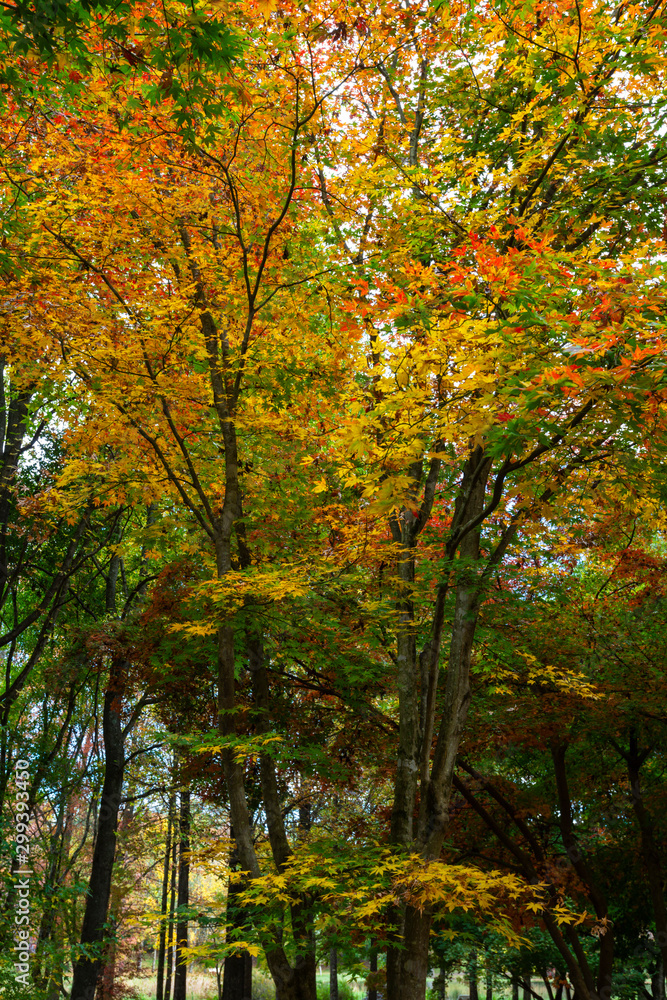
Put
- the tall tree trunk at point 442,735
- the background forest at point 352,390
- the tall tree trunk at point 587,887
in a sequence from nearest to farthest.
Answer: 1. the background forest at point 352,390
2. the tall tree trunk at point 442,735
3. the tall tree trunk at point 587,887

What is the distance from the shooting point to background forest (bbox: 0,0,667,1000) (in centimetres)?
525

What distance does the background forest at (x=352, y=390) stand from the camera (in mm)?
5250

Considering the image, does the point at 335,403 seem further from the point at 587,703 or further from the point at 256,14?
the point at 587,703

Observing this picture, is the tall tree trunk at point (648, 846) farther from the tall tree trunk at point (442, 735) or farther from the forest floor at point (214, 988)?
the forest floor at point (214, 988)

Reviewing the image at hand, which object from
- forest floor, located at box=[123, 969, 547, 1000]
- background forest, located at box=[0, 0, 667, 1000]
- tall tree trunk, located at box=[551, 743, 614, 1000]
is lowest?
forest floor, located at box=[123, 969, 547, 1000]

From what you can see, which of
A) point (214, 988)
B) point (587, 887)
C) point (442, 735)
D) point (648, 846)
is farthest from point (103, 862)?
point (214, 988)

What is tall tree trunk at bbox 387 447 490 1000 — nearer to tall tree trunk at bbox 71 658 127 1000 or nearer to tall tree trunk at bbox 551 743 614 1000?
tall tree trunk at bbox 551 743 614 1000

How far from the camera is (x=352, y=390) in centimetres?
781

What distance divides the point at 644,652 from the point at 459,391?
688 cm

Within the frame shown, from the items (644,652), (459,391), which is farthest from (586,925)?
(459,391)

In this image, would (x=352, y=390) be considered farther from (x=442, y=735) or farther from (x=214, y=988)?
(x=214, y=988)

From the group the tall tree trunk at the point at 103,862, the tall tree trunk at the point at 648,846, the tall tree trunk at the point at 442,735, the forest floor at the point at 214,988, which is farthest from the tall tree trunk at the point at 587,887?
the forest floor at the point at 214,988

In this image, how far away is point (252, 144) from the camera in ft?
24.1

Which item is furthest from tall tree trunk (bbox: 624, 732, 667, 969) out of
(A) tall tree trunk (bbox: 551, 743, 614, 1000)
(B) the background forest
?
(A) tall tree trunk (bbox: 551, 743, 614, 1000)
